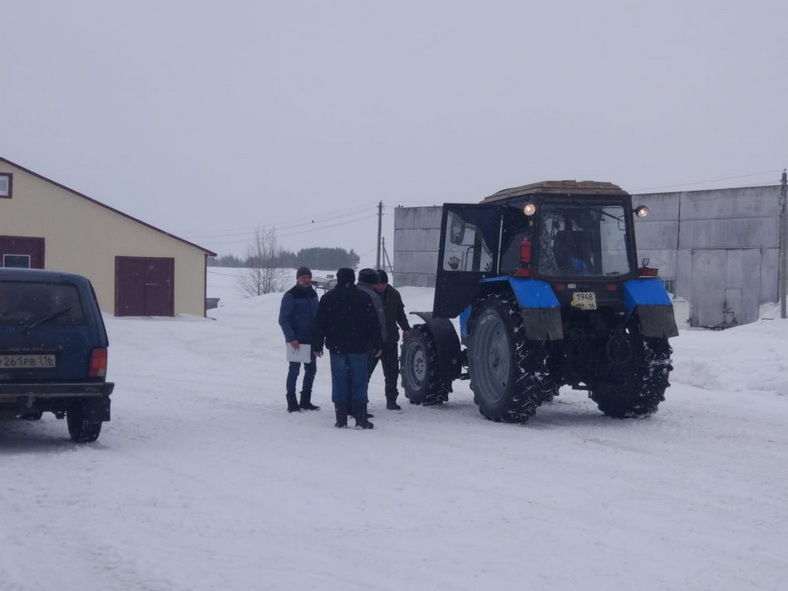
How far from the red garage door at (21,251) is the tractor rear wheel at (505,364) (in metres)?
25.1

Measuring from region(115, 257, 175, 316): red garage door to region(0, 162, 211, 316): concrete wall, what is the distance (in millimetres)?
189

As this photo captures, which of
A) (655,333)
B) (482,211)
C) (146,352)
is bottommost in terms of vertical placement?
(146,352)

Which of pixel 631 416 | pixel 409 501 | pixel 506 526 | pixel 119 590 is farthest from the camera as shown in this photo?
pixel 631 416

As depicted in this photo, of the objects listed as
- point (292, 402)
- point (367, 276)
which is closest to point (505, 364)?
point (367, 276)

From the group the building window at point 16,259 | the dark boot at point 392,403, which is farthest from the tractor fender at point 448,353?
the building window at point 16,259

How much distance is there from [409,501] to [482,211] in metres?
5.95

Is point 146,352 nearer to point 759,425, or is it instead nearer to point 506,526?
point 759,425

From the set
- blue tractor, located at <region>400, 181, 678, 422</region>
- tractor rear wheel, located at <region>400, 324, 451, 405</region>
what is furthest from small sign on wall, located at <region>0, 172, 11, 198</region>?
blue tractor, located at <region>400, 181, 678, 422</region>

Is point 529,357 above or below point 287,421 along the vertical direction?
above

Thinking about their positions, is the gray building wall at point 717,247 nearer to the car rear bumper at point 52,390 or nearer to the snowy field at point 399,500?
the snowy field at point 399,500

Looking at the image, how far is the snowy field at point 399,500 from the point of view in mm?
5430

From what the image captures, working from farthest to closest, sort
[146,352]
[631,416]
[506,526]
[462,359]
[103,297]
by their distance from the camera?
1. [103,297]
2. [146,352]
3. [462,359]
4. [631,416]
5. [506,526]

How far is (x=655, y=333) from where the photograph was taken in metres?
11.2

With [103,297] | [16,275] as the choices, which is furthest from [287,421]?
[103,297]
